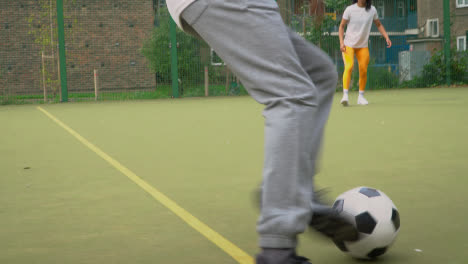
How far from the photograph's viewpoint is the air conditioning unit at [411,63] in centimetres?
1955

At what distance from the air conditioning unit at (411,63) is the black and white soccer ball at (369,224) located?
17.5m

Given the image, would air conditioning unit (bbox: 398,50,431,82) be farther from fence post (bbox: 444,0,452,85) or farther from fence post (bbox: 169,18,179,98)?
fence post (bbox: 169,18,179,98)

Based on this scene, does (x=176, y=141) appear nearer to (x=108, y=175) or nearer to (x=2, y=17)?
(x=108, y=175)

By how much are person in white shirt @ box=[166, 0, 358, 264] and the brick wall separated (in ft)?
60.8

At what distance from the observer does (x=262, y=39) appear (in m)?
2.24

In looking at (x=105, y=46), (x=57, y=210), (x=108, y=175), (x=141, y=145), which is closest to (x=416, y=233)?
(x=57, y=210)

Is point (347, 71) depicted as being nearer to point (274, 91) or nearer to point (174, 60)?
point (174, 60)

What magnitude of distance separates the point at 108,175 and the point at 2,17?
2179cm

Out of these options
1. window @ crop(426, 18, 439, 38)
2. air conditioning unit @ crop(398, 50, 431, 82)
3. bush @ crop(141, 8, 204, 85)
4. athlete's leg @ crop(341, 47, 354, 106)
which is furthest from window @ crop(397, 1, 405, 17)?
athlete's leg @ crop(341, 47, 354, 106)

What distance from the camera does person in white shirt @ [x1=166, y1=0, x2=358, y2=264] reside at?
2.14 metres

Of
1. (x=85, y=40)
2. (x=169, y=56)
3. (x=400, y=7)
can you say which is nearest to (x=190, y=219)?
(x=169, y=56)

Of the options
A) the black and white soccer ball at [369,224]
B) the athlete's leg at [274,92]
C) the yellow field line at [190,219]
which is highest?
the athlete's leg at [274,92]

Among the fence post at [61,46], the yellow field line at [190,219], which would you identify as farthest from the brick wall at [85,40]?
the yellow field line at [190,219]

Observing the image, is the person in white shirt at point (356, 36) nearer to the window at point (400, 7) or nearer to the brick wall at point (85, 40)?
the brick wall at point (85, 40)
